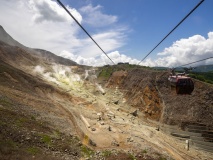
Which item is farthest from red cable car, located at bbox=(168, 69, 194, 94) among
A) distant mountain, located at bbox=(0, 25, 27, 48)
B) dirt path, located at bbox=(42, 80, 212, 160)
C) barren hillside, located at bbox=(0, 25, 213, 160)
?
distant mountain, located at bbox=(0, 25, 27, 48)

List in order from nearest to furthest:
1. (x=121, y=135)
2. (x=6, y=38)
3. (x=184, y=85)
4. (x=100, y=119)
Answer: (x=184, y=85) → (x=121, y=135) → (x=100, y=119) → (x=6, y=38)

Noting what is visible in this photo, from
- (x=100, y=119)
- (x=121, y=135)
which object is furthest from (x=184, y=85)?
(x=100, y=119)

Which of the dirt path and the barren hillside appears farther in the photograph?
the dirt path

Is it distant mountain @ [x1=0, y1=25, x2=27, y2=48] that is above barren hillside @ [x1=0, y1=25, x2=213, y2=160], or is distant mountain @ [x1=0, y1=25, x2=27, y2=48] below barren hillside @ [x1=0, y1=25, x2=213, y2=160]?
above

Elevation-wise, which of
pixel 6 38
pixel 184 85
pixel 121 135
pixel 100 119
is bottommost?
pixel 121 135

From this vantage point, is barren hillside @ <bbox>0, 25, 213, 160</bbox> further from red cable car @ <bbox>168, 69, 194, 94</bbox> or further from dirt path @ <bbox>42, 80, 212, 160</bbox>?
red cable car @ <bbox>168, 69, 194, 94</bbox>

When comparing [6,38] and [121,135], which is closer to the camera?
[121,135]

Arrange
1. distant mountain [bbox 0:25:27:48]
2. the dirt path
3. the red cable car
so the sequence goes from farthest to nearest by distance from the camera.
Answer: distant mountain [bbox 0:25:27:48]
the dirt path
the red cable car

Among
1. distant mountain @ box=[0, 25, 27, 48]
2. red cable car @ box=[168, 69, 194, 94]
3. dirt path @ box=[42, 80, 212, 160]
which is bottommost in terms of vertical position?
dirt path @ box=[42, 80, 212, 160]

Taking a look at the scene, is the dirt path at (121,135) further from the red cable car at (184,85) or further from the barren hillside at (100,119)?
the red cable car at (184,85)

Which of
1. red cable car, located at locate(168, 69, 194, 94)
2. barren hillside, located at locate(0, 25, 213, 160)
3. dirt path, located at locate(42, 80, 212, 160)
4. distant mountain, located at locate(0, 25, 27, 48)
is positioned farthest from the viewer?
distant mountain, located at locate(0, 25, 27, 48)

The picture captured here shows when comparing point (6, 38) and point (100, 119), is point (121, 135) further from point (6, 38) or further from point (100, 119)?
point (6, 38)
